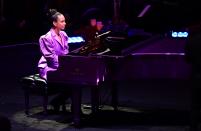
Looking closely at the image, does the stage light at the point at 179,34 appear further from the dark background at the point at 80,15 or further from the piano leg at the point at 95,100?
the piano leg at the point at 95,100

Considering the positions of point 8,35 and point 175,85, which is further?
point 8,35

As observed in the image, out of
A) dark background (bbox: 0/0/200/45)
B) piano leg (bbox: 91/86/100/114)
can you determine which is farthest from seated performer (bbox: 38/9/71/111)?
dark background (bbox: 0/0/200/45)

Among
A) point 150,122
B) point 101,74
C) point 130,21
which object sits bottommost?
point 150,122

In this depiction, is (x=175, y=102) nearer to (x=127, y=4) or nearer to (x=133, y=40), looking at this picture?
(x=133, y=40)

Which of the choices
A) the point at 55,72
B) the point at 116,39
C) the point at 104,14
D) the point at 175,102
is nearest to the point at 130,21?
the point at 104,14

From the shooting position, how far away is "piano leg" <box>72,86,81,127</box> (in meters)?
6.79

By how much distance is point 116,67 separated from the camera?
688 cm

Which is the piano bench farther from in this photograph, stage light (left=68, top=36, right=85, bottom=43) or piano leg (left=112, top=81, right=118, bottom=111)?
stage light (left=68, top=36, right=85, bottom=43)

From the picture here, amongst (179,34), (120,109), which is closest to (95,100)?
(120,109)

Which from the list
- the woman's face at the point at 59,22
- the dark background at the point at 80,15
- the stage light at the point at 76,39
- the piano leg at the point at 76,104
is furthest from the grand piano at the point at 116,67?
the dark background at the point at 80,15

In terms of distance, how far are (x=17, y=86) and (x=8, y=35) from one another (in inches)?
102

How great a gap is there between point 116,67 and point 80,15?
18.8 feet

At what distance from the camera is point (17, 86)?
9.74 meters

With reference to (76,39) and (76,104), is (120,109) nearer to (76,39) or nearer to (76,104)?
(76,104)
